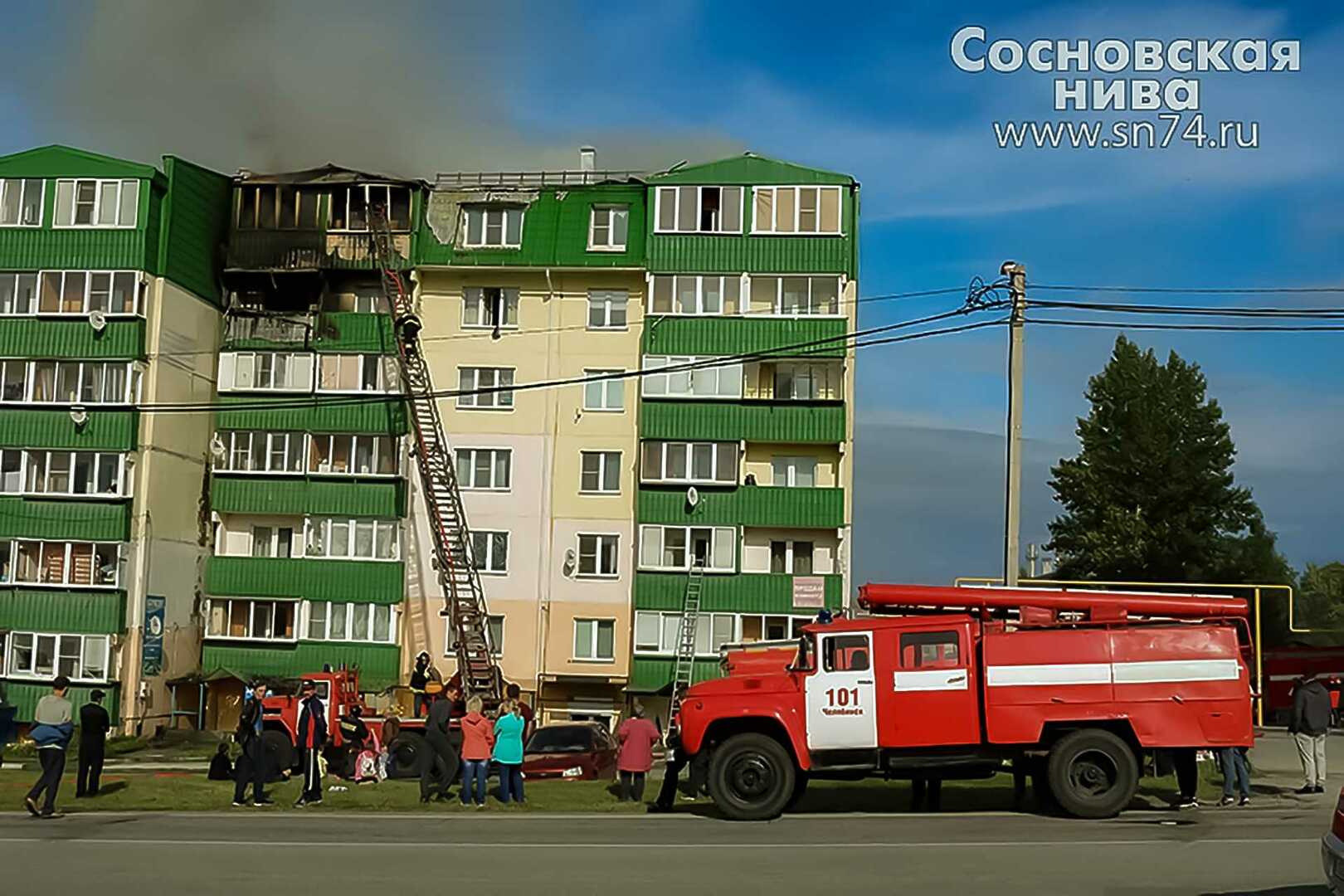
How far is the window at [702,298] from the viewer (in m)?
47.1

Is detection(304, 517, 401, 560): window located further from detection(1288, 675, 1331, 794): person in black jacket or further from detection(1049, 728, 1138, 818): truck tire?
detection(1049, 728, 1138, 818): truck tire

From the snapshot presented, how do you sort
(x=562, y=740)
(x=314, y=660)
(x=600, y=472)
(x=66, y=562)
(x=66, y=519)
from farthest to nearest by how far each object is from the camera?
(x=600, y=472)
(x=314, y=660)
(x=66, y=519)
(x=66, y=562)
(x=562, y=740)

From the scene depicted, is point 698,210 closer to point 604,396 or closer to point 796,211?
point 796,211

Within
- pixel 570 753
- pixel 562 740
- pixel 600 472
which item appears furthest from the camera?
pixel 600 472

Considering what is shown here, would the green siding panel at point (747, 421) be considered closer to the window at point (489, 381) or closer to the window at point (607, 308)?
the window at point (607, 308)

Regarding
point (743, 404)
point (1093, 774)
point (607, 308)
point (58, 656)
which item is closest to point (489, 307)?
point (607, 308)

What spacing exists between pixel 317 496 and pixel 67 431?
7551 millimetres

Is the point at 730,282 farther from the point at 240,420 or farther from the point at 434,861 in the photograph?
the point at 434,861

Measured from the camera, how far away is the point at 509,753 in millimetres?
22094

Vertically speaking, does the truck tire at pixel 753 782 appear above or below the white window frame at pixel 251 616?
below

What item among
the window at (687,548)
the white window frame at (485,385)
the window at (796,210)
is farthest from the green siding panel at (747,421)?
the window at (796,210)

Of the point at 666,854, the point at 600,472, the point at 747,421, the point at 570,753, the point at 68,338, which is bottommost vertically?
the point at 666,854

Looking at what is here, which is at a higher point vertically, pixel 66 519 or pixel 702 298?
pixel 702 298

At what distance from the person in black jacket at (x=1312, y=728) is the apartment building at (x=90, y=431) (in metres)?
33.5
